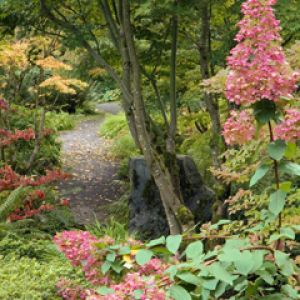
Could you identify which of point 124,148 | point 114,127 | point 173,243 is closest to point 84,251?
point 173,243

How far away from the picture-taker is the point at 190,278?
62.8 inches

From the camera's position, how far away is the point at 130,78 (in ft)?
20.7

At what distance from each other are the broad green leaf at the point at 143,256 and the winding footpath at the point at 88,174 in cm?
607

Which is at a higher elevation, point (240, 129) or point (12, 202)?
point (240, 129)

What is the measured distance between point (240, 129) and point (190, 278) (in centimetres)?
54

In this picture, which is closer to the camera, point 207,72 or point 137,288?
point 137,288

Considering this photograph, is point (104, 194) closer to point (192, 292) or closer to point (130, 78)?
point (130, 78)

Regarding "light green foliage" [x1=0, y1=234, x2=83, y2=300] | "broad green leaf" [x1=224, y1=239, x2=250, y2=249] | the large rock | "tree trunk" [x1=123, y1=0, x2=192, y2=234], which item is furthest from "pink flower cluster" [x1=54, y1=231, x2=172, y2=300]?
the large rock

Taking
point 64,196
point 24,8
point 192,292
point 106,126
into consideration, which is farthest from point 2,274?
point 106,126

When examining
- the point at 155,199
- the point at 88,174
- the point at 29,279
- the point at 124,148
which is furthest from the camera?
the point at 124,148

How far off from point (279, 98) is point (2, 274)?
117 inches

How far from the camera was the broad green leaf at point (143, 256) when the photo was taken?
5.38 feet

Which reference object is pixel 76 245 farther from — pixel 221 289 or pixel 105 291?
pixel 221 289

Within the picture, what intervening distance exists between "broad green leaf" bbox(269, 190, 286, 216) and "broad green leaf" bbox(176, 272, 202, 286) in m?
0.31
